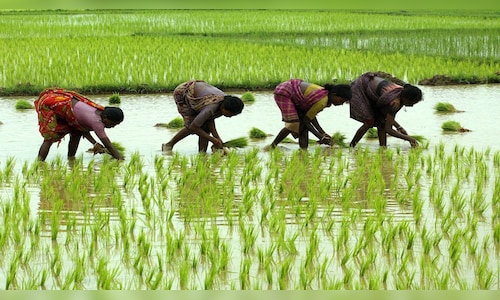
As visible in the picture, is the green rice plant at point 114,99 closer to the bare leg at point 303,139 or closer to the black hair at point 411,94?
the bare leg at point 303,139

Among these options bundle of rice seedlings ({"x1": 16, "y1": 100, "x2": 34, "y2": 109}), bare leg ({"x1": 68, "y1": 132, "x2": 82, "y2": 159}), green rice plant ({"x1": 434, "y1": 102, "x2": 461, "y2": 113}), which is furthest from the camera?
bundle of rice seedlings ({"x1": 16, "y1": 100, "x2": 34, "y2": 109})

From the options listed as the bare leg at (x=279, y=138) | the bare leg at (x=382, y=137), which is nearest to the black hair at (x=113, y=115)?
the bare leg at (x=279, y=138)

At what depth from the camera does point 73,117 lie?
23.5 feet

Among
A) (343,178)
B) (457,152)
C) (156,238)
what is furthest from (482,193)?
(156,238)

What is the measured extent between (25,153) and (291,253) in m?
3.71

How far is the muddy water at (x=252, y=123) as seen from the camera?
8.20 metres

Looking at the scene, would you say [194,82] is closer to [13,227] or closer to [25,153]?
[25,153]

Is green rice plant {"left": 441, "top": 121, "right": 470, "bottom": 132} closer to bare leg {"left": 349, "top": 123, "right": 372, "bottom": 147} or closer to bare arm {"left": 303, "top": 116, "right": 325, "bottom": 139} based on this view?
bare leg {"left": 349, "top": 123, "right": 372, "bottom": 147}

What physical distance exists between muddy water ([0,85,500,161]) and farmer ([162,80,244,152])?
0.33 meters

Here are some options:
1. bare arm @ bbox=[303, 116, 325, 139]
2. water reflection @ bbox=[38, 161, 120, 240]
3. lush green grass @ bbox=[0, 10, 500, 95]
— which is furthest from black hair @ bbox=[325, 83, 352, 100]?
lush green grass @ bbox=[0, 10, 500, 95]

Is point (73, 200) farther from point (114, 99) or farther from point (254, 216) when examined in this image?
point (114, 99)

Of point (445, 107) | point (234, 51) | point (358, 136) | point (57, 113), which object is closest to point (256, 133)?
point (358, 136)

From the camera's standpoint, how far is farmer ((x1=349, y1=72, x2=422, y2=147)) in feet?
25.4

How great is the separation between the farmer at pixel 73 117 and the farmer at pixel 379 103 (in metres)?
2.07
